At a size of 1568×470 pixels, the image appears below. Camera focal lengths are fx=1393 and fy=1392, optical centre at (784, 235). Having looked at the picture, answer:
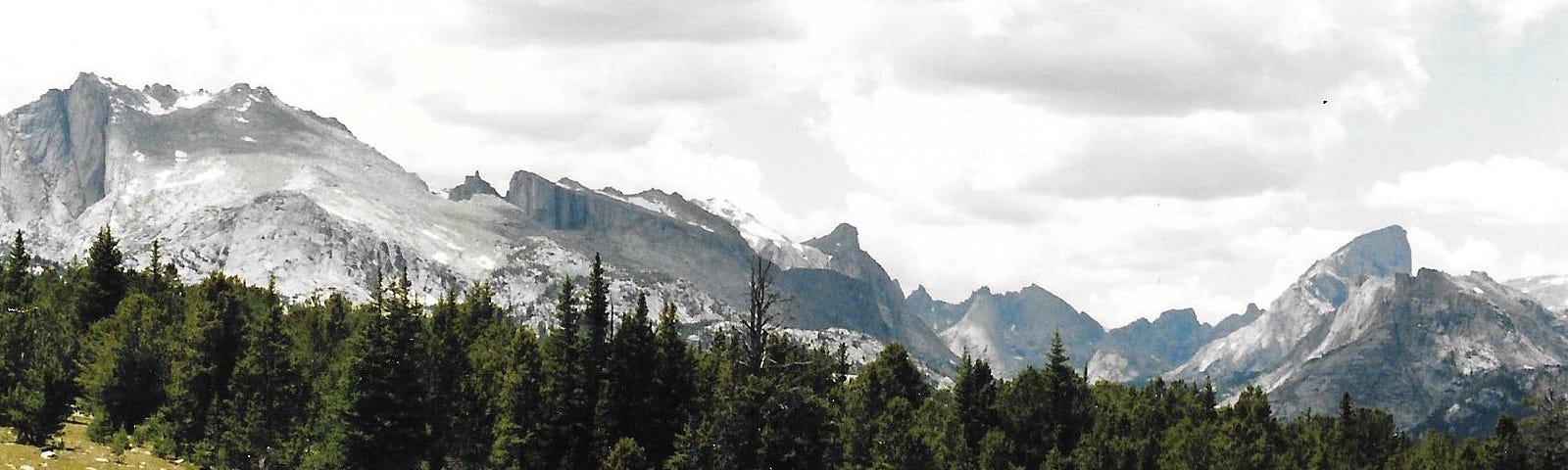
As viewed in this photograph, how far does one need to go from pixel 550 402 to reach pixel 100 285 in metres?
55.9

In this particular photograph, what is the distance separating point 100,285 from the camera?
416 ft

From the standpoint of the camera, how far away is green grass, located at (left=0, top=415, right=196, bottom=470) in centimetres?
6519

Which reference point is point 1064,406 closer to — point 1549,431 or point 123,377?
point 1549,431

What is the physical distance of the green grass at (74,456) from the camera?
65.2 meters

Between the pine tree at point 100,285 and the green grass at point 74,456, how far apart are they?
31398 mm

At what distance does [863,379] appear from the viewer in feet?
438

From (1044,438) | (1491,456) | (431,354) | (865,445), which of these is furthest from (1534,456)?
(431,354)

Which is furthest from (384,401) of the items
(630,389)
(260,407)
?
(630,389)

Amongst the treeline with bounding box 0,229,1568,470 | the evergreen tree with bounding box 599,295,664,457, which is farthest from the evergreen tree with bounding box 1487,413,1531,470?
the evergreen tree with bounding box 599,295,664,457

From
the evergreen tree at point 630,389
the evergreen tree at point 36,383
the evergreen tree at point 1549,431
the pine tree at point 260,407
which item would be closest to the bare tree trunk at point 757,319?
the evergreen tree at point 630,389

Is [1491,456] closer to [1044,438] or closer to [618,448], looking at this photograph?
[1044,438]

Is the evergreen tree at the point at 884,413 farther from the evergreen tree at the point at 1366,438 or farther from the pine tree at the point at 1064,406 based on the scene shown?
the evergreen tree at the point at 1366,438

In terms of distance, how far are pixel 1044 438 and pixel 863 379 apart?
1963 cm

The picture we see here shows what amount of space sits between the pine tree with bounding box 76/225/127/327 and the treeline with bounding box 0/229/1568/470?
229 millimetres
